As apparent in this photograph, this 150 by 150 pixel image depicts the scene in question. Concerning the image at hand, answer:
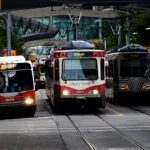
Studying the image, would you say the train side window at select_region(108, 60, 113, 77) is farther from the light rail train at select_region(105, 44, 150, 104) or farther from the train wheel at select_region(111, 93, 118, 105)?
the train wheel at select_region(111, 93, 118, 105)

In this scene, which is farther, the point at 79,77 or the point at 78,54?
the point at 78,54

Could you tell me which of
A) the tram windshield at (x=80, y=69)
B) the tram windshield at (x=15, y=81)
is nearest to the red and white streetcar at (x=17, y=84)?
the tram windshield at (x=15, y=81)

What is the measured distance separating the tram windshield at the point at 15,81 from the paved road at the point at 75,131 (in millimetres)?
1329

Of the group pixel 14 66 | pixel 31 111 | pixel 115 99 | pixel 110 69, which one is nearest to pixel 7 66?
pixel 14 66

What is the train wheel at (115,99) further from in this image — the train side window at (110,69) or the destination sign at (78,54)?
the destination sign at (78,54)

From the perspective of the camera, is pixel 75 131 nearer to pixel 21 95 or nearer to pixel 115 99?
pixel 21 95

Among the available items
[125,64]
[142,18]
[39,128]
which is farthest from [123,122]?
[142,18]

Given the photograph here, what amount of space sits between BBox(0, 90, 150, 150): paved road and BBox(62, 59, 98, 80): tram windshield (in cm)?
173

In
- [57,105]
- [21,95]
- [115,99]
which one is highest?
[21,95]

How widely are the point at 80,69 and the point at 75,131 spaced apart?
6.93 metres

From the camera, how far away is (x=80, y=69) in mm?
24438

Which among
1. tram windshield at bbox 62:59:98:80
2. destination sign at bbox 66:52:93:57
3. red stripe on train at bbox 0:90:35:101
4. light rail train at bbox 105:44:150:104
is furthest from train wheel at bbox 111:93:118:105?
red stripe on train at bbox 0:90:35:101

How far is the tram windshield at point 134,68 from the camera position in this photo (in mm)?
30031

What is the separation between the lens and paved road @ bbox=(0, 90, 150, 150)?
14.4 m
